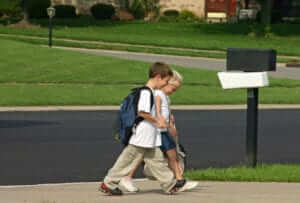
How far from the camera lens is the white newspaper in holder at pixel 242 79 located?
13242 mm

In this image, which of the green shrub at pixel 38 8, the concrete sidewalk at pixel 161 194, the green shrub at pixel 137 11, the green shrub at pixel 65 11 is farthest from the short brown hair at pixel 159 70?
the green shrub at pixel 137 11

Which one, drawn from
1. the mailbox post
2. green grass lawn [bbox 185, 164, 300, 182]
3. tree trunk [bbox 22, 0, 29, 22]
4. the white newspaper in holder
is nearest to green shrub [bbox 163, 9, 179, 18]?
tree trunk [bbox 22, 0, 29, 22]

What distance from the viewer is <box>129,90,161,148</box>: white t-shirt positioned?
11.5 meters

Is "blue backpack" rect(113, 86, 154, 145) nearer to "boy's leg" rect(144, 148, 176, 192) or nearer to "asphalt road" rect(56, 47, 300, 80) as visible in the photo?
→ "boy's leg" rect(144, 148, 176, 192)

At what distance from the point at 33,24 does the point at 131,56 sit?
71.6ft

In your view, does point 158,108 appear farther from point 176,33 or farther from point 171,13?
point 171,13

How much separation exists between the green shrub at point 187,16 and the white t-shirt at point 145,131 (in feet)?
224

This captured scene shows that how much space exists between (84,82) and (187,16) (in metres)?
50.0

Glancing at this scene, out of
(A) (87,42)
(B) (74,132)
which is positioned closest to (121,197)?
(B) (74,132)

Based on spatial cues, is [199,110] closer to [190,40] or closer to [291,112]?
[291,112]

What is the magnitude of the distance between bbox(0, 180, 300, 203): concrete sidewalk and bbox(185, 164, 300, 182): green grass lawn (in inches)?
16.5

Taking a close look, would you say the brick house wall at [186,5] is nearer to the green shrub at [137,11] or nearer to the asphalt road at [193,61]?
the green shrub at [137,11]

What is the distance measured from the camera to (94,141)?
18.2 meters

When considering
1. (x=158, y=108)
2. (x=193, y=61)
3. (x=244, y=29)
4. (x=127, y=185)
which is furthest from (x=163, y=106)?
(x=244, y=29)
